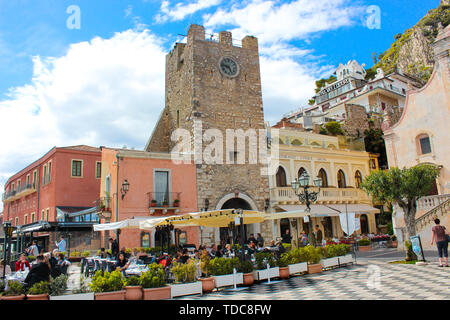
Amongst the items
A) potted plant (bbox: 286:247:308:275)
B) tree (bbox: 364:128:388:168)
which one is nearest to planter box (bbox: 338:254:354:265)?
potted plant (bbox: 286:247:308:275)

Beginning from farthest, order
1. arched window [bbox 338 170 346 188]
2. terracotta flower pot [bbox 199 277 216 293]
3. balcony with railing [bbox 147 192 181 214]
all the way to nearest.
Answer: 1. arched window [bbox 338 170 346 188]
2. balcony with railing [bbox 147 192 181 214]
3. terracotta flower pot [bbox 199 277 216 293]

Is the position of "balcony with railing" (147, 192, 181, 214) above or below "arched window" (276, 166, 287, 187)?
below

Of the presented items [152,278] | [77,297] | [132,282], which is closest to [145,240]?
[152,278]

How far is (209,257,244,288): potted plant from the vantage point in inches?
406

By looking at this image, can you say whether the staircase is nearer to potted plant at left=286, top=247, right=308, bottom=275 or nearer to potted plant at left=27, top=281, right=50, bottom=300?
potted plant at left=286, top=247, right=308, bottom=275

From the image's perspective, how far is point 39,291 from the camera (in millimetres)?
7887

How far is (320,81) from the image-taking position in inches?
2805

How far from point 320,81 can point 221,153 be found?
5343 cm

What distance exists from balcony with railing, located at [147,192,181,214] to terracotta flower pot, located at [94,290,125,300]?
12.2 meters

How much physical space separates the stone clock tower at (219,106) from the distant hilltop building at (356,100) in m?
12.2

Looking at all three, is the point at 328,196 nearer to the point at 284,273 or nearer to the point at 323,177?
the point at 323,177
